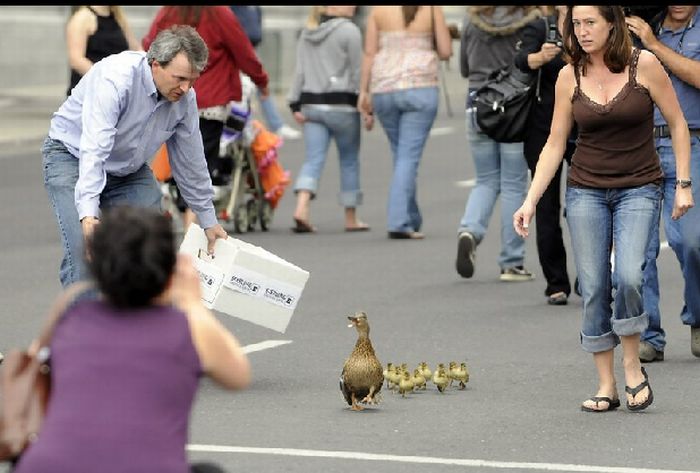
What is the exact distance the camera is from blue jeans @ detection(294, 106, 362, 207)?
51.6 feet

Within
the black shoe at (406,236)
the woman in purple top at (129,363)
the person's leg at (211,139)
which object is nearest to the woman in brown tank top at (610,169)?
the woman in purple top at (129,363)

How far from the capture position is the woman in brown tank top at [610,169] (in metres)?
8.35

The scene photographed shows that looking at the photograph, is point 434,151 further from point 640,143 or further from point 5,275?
point 640,143

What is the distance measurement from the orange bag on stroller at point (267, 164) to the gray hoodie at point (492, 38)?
322 cm

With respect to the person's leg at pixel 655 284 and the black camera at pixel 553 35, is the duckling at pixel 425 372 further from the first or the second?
the black camera at pixel 553 35

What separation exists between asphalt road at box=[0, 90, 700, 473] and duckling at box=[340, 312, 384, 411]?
0.09 metres

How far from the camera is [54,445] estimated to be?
4.47 metres

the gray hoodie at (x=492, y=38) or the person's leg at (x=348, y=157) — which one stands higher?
the gray hoodie at (x=492, y=38)

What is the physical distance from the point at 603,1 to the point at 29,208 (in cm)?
1012

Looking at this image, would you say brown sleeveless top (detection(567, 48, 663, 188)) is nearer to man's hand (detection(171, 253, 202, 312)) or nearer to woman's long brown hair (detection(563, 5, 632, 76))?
woman's long brown hair (detection(563, 5, 632, 76))

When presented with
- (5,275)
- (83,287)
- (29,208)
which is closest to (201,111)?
(5,275)

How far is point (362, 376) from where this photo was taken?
8352 millimetres

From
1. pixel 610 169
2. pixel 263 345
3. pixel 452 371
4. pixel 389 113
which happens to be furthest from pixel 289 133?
pixel 610 169

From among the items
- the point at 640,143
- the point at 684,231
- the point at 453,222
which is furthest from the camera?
the point at 453,222
